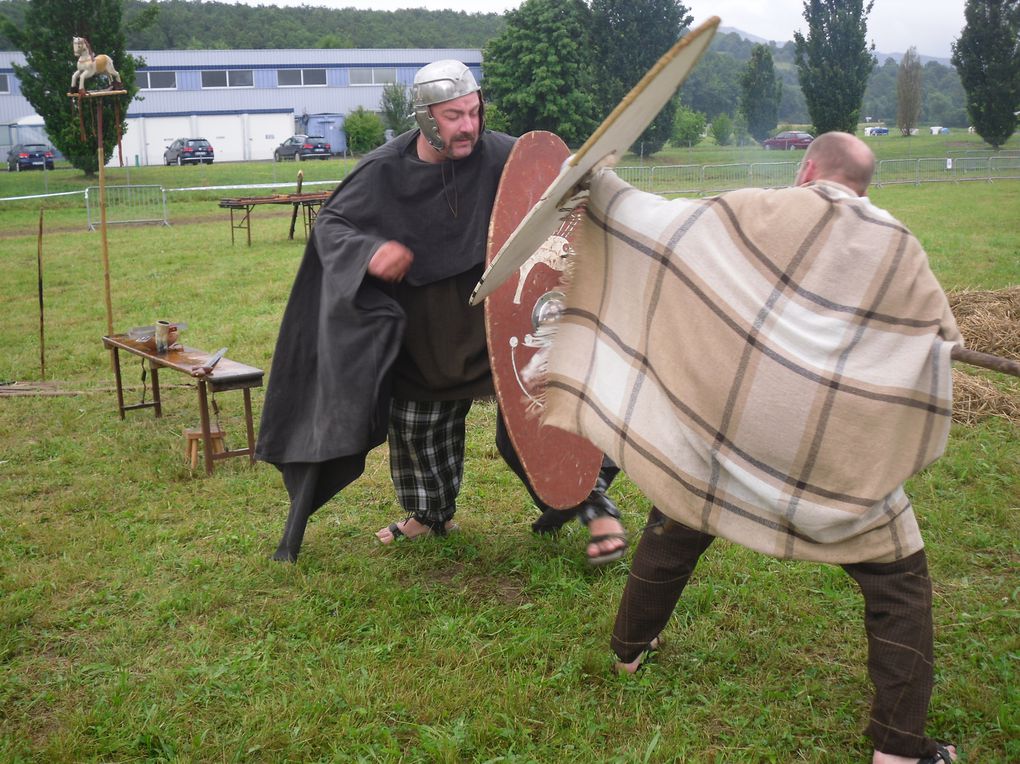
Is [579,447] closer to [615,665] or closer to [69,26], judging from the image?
[615,665]

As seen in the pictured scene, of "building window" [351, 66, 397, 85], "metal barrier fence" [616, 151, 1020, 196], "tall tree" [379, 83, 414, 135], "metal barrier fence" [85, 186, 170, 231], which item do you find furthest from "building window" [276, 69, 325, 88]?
"metal barrier fence" [616, 151, 1020, 196]

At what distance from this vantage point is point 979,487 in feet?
14.4

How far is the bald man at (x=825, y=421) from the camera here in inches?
87.5

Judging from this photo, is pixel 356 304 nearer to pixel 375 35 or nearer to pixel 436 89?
pixel 436 89

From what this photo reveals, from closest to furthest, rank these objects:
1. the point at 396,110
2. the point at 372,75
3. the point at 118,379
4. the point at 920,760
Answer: the point at 920,760
the point at 118,379
the point at 396,110
the point at 372,75

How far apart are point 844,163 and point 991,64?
37800 millimetres

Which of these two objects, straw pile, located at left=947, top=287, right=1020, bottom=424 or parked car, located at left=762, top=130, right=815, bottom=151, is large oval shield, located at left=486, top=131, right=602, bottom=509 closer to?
straw pile, located at left=947, top=287, right=1020, bottom=424

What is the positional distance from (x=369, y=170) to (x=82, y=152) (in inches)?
1050

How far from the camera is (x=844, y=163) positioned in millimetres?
2363

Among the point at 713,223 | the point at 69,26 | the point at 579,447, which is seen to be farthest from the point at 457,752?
the point at 69,26

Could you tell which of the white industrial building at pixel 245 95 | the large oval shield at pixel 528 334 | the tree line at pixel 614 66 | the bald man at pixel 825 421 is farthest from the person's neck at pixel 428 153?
the white industrial building at pixel 245 95

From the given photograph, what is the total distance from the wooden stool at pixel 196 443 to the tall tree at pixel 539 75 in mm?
31233

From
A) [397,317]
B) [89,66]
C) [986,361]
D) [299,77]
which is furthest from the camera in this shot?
[299,77]

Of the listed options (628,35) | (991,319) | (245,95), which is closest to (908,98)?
(628,35)
